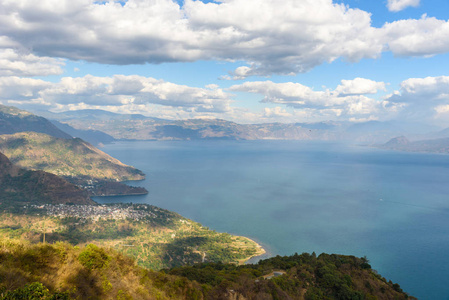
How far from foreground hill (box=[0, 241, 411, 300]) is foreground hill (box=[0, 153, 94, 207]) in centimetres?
12789

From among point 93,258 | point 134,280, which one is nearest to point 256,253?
point 134,280

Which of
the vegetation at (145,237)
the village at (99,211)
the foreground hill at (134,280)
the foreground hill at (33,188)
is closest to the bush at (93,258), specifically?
the foreground hill at (134,280)

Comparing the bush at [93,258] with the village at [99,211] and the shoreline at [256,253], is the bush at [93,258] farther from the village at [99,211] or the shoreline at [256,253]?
the village at [99,211]

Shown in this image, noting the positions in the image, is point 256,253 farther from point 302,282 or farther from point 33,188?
point 33,188

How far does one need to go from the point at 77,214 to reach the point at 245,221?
3227 inches

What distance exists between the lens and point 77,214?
127062 millimetres

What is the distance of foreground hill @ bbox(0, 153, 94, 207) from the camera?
14462 cm

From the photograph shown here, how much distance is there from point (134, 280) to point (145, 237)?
93.2 meters

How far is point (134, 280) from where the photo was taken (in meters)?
28.0

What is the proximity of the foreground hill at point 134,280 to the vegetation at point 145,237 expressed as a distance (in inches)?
1976

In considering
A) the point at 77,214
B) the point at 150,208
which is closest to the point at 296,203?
the point at 150,208

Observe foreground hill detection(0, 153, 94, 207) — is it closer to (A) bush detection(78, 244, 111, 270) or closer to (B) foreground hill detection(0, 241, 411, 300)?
(B) foreground hill detection(0, 241, 411, 300)

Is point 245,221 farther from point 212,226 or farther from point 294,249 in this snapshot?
point 294,249

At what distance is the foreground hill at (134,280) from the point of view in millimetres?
19625
